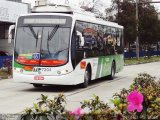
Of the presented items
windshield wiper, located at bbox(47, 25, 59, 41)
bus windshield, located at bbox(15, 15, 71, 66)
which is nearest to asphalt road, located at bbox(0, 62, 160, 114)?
bus windshield, located at bbox(15, 15, 71, 66)

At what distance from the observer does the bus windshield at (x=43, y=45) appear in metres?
16.5

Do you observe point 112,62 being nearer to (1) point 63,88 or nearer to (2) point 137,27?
(1) point 63,88

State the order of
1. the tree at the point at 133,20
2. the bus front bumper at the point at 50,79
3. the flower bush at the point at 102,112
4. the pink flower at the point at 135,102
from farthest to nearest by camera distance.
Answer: the tree at the point at 133,20, the bus front bumper at the point at 50,79, the flower bush at the point at 102,112, the pink flower at the point at 135,102

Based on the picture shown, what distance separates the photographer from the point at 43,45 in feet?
54.7

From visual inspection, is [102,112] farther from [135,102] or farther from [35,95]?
[35,95]

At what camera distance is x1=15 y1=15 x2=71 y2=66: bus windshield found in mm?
16469

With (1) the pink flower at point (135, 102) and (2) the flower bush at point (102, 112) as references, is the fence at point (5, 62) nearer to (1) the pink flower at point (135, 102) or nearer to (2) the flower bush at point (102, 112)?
(2) the flower bush at point (102, 112)

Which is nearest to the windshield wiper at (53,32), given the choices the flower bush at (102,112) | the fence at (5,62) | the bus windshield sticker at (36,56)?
the bus windshield sticker at (36,56)

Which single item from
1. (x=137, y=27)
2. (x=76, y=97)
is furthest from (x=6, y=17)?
(x=76, y=97)

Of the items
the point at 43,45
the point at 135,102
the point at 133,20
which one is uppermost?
the point at 133,20

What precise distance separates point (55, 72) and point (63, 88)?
2.19 m

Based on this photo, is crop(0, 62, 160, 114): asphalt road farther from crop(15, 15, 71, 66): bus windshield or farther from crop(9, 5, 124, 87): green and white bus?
crop(15, 15, 71, 66): bus windshield

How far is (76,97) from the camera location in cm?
1520

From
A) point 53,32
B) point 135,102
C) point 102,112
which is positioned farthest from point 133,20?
point 135,102
